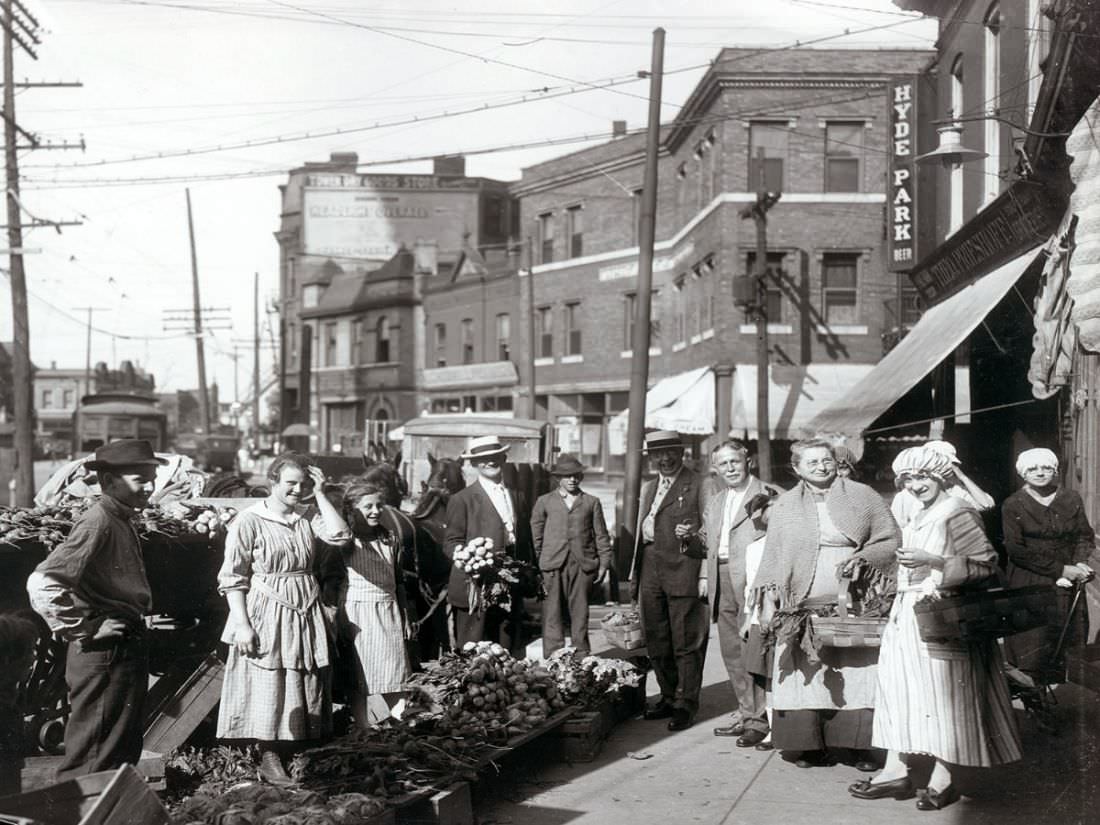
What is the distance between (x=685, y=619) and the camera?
8.07m

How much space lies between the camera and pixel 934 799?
5977mm

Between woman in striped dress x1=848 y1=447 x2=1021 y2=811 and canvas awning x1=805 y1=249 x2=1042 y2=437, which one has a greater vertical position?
canvas awning x1=805 y1=249 x2=1042 y2=437

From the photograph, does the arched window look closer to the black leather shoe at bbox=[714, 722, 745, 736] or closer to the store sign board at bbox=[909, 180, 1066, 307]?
the store sign board at bbox=[909, 180, 1066, 307]

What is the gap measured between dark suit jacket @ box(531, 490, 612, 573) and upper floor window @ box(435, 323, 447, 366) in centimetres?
3897

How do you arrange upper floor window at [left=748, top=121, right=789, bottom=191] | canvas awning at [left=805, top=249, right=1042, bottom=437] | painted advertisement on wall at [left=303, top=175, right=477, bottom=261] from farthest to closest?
painted advertisement on wall at [left=303, top=175, right=477, bottom=261], upper floor window at [left=748, top=121, right=789, bottom=191], canvas awning at [left=805, top=249, right=1042, bottom=437]

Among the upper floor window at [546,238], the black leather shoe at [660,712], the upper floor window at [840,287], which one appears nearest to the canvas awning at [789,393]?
the upper floor window at [840,287]

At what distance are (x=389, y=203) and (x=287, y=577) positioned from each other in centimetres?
5197

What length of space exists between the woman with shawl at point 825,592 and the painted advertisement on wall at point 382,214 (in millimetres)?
50206

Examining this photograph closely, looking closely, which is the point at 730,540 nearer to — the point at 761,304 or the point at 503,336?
the point at 761,304

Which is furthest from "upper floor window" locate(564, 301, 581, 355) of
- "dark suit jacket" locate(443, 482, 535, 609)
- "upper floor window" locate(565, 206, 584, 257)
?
"dark suit jacket" locate(443, 482, 535, 609)

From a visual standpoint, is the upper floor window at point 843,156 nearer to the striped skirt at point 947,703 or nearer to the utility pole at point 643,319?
the utility pole at point 643,319

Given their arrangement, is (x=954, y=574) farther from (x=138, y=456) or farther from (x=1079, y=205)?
(x=138, y=456)

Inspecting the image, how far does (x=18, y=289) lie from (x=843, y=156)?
58.9 feet

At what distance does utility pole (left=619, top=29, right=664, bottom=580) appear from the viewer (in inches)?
586
